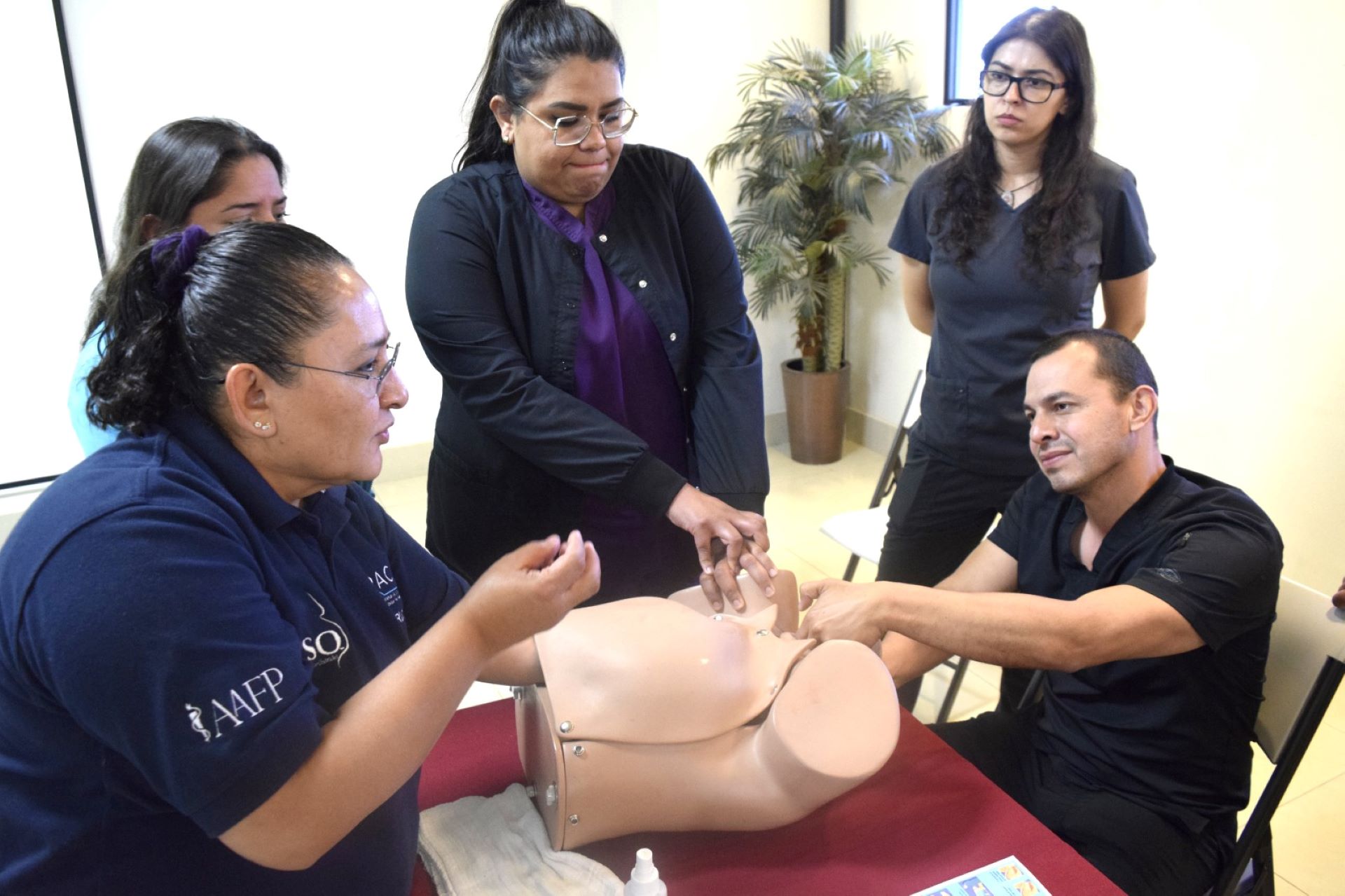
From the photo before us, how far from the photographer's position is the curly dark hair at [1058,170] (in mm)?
2111

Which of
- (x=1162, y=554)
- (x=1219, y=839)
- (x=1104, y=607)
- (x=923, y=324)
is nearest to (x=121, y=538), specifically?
(x=1104, y=607)

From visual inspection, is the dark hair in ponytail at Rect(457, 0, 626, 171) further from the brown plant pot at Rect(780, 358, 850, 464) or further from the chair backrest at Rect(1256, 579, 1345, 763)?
the brown plant pot at Rect(780, 358, 850, 464)

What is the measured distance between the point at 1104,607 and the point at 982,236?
3.43 feet

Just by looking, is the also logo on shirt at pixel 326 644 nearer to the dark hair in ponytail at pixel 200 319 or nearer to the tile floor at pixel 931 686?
the dark hair in ponytail at pixel 200 319

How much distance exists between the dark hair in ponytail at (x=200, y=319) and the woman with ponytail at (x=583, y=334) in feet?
2.11

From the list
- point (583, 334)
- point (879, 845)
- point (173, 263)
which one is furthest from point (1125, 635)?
point (173, 263)

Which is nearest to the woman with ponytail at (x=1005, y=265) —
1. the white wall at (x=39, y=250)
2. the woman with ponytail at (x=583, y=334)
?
the woman with ponytail at (x=583, y=334)

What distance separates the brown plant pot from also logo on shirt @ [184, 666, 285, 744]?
3.98 m

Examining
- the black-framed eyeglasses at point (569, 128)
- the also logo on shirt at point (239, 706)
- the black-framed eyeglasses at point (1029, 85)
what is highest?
the black-framed eyeglasses at point (1029, 85)

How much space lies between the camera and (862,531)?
112 inches

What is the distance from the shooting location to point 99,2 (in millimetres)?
3666

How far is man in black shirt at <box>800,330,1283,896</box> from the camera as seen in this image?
1.46 meters

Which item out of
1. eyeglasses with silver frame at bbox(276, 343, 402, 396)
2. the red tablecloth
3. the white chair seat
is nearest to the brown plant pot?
the white chair seat

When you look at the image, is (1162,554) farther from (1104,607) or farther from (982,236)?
(982,236)
